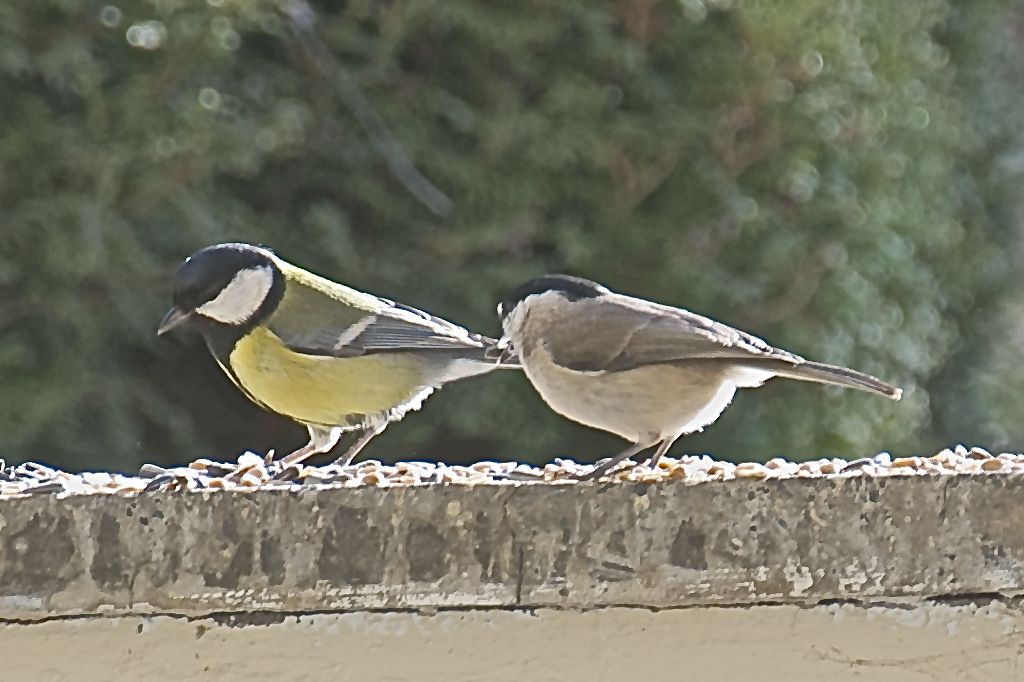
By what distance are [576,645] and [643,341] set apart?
0.93m

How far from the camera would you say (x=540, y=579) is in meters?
1.49

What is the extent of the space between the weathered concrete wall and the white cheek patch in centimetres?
138

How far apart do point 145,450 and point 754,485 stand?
115 inches

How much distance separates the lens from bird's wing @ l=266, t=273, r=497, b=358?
292cm

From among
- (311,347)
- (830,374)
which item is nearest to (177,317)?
(311,347)

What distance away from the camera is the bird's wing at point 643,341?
2330mm

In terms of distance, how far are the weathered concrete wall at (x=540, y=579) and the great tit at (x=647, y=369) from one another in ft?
2.59

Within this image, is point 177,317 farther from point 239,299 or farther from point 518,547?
point 518,547

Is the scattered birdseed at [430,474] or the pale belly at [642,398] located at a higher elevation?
the pale belly at [642,398]

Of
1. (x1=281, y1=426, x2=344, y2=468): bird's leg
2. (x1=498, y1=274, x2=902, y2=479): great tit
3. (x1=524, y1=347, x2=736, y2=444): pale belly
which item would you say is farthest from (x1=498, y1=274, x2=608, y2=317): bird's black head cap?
(x1=281, y1=426, x2=344, y2=468): bird's leg

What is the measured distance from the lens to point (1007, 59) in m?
6.21

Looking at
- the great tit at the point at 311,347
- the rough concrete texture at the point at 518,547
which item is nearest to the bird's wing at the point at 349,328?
the great tit at the point at 311,347

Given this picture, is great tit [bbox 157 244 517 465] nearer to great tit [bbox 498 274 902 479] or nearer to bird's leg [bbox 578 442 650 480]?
great tit [bbox 498 274 902 479]

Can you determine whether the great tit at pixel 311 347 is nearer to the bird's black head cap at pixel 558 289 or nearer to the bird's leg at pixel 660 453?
the bird's black head cap at pixel 558 289
